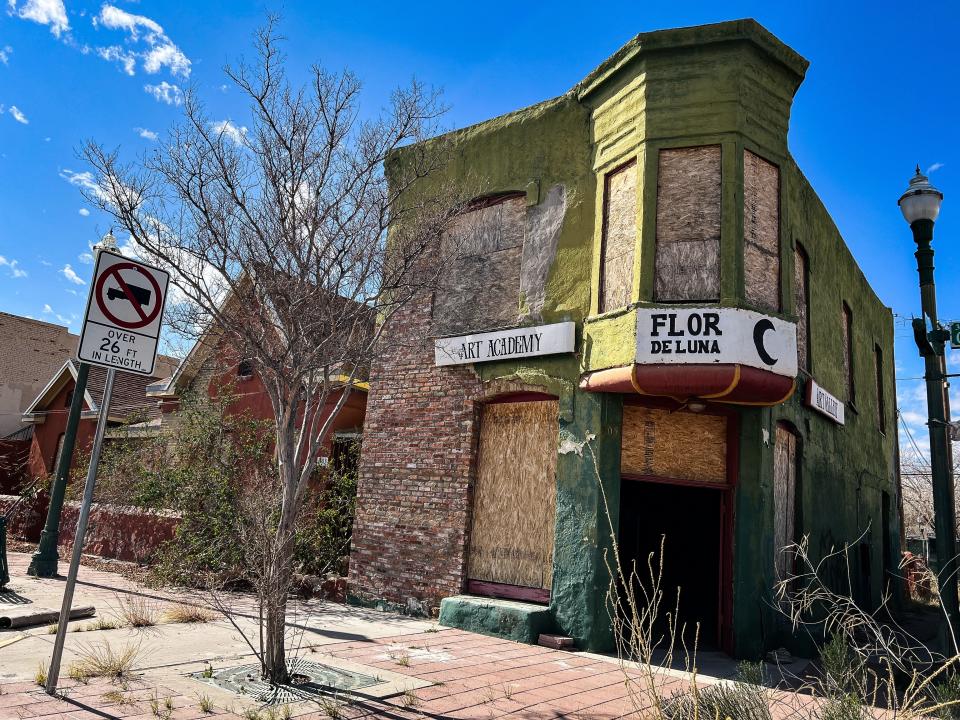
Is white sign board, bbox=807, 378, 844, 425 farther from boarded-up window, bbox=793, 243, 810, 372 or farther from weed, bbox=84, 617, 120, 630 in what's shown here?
weed, bbox=84, 617, 120, 630

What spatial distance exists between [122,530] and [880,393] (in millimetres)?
17063

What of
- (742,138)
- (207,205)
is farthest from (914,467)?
(207,205)

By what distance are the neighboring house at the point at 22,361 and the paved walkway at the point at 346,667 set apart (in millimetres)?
26681

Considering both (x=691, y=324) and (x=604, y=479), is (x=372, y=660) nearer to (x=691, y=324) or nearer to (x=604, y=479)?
(x=604, y=479)

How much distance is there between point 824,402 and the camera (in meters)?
11.3

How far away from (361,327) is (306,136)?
214 cm

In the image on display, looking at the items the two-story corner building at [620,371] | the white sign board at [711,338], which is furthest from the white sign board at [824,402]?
the white sign board at [711,338]

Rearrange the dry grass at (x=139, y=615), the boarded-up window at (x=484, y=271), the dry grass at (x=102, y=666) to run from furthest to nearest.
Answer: the boarded-up window at (x=484, y=271) < the dry grass at (x=139, y=615) < the dry grass at (x=102, y=666)

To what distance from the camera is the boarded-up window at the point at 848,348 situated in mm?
13452

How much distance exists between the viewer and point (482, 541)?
999 centimetres

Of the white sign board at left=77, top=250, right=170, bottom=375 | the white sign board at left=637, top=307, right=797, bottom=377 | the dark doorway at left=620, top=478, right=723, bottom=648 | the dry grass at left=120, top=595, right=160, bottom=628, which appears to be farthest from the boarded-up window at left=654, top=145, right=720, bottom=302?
the dry grass at left=120, top=595, right=160, bottom=628

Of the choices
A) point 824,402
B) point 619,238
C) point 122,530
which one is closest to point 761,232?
point 619,238

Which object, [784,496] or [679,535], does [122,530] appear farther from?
[784,496]

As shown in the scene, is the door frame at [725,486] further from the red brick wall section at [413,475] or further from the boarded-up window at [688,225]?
the red brick wall section at [413,475]
